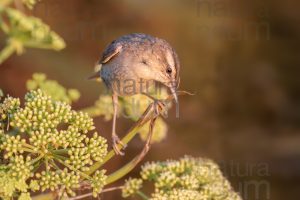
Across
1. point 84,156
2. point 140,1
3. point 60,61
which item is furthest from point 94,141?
point 140,1

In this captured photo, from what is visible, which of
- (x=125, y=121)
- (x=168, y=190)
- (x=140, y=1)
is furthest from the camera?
(x=140, y=1)

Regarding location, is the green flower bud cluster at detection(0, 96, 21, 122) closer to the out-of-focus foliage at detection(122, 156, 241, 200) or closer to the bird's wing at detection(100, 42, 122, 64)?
the out-of-focus foliage at detection(122, 156, 241, 200)

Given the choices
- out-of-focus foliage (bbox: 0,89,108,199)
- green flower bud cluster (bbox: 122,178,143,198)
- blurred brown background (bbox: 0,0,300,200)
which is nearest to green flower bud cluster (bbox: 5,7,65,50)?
out-of-focus foliage (bbox: 0,89,108,199)

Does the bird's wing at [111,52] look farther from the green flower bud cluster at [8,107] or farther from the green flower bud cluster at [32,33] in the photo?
the green flower bud cluster at [8,107]

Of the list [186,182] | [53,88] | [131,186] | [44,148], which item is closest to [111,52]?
[53,88]

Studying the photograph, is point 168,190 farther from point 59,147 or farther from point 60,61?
point 60,61

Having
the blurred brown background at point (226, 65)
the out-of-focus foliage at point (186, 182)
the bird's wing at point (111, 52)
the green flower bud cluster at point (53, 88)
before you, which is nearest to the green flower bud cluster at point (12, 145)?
the out-of-focus foliage at point (186, 182)

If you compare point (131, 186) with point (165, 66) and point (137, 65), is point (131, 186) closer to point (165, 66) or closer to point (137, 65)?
point (165, 66)
